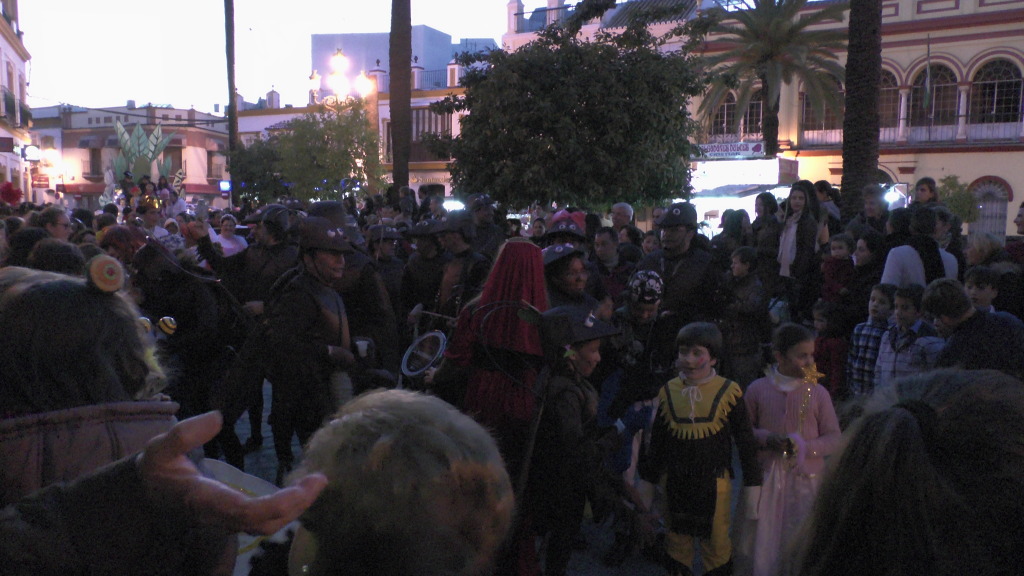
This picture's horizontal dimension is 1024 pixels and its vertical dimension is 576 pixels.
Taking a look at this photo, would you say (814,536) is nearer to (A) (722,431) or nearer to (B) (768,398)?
(A) (722,431)

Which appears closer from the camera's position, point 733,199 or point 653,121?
point 653,121

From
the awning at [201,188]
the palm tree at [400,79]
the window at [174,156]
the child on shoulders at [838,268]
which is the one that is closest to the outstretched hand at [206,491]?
the child on shoulders at [838,268]

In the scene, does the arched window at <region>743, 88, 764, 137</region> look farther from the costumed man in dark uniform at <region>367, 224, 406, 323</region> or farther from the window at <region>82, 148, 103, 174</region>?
the window at <region>82, 148, 103, 174</region>

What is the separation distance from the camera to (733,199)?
856 inches

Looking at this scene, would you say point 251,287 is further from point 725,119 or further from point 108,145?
point 108,145

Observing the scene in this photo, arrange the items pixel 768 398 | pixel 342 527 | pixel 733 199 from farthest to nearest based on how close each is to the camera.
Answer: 1. pixel 733 199
2. pixel 768 398
3. pixel 342 527

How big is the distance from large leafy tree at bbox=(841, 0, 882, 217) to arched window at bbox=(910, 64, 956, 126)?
2380cm

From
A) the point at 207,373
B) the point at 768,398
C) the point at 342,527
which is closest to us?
the point at 342,527

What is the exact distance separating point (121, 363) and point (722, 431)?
306cm

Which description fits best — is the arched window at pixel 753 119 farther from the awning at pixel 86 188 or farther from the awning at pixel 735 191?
the awning at pixel 86 188

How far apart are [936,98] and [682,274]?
106ft

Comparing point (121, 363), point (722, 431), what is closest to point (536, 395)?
point (722, 431)

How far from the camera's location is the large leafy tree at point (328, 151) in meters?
32.7

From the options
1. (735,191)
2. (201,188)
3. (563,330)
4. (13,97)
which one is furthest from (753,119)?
(201,188)
